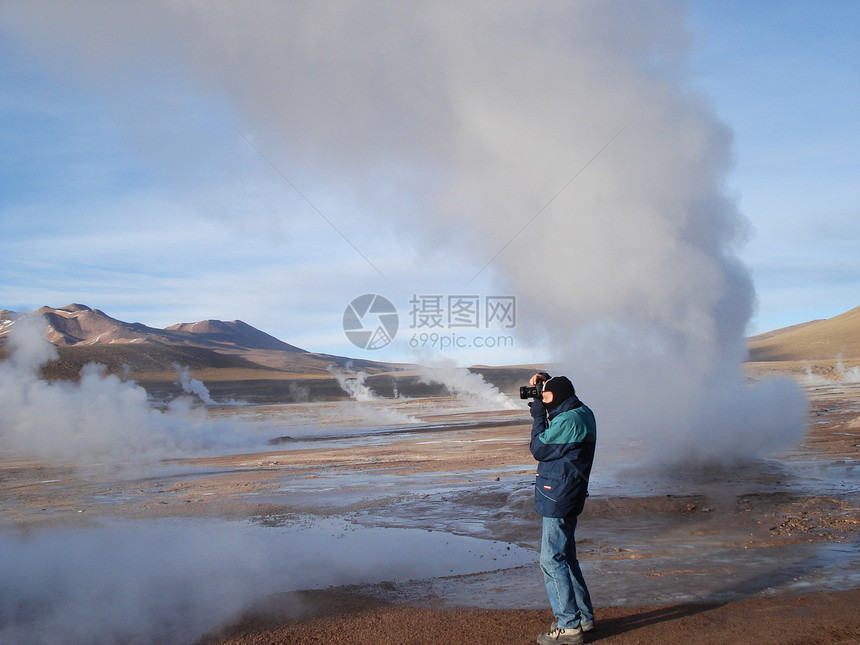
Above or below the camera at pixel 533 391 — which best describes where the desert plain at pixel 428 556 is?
below

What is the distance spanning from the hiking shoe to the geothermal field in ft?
0.95

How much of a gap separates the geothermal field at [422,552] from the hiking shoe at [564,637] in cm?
29

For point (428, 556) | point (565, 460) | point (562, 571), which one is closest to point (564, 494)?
point (565, 460)

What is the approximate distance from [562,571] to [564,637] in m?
0.51

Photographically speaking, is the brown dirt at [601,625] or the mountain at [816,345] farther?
the mountain at [816,345]

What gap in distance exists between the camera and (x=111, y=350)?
120m

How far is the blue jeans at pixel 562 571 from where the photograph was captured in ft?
17.5

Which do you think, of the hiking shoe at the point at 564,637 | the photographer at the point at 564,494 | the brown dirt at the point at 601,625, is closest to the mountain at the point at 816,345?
the brown dirt at the point at 601,625

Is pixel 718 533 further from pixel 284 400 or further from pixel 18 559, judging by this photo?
pixel 284 400

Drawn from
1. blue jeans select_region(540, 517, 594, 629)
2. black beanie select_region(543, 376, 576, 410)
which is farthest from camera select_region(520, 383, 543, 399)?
blue jeans select_region(540, 517, 594, 629)

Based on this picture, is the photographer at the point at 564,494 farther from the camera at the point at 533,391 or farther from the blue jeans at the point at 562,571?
the camera at the point at 533,391

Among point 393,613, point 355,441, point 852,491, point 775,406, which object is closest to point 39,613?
point 393,613

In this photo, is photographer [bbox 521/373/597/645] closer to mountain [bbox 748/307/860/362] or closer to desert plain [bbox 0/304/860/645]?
desert plain [bbox 0/304/860/645]

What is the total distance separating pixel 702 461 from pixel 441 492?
6.09 metres
